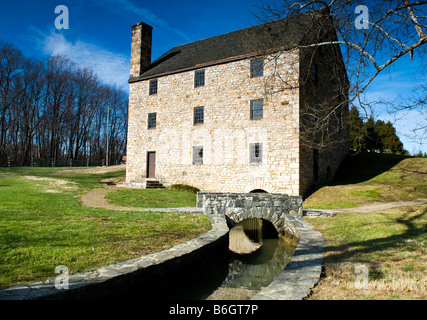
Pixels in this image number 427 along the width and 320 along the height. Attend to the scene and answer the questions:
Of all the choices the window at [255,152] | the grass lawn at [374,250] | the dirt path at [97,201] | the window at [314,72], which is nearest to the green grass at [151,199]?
the dirt path at [97,201]

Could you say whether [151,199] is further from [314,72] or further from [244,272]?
[314,72]

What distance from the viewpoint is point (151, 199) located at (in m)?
15.6

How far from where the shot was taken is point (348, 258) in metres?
5.41

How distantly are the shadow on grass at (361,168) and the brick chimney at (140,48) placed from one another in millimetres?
16059

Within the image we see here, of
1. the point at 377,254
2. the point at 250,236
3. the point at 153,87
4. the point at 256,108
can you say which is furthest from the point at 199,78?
the point at 377,254

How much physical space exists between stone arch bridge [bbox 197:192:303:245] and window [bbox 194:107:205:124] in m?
9.23

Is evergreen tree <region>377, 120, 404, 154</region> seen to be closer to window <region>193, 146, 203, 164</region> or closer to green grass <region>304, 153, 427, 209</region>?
green grass <region>304, 153, 427, 209</region>

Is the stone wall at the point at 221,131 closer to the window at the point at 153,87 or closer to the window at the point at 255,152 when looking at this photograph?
the window at the point at 255,152

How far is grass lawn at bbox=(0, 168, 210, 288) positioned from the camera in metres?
4.56

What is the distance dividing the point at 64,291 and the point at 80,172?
82.2 ft

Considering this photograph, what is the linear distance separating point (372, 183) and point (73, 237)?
55.4 feet

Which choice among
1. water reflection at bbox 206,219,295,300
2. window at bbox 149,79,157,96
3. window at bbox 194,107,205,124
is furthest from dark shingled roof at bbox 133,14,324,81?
water reflection at bbox 206,219,295,300

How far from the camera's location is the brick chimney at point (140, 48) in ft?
75.2
